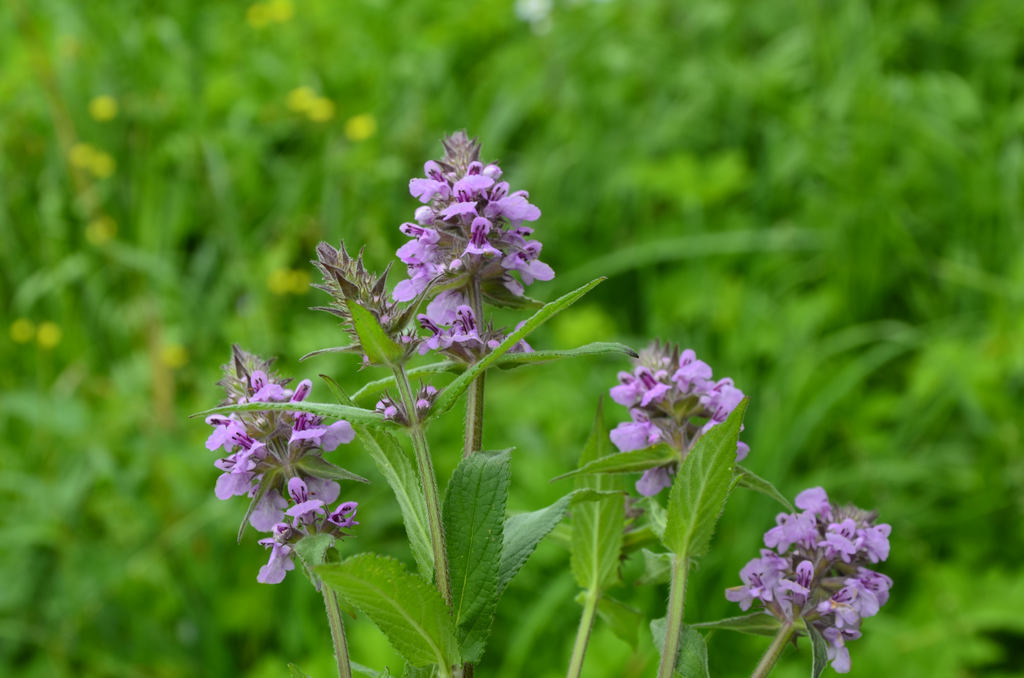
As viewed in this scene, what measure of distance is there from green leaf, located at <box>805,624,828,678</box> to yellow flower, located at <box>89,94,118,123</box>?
262cm

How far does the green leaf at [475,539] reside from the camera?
19.8 inches

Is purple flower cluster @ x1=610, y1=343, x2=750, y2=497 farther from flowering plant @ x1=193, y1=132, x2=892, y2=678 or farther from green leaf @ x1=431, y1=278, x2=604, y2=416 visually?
green leaf @ x1=431, y1=278, x2=604, y2=416

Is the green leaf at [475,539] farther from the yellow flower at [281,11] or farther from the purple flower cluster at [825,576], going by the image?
the yellow flower at [281,11]

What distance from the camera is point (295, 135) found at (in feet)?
10.1

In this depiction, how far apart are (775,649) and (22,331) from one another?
7.76ft

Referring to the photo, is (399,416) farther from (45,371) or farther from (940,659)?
(45,371)

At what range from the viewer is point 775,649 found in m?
0.54

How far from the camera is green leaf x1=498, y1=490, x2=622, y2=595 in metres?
0.52

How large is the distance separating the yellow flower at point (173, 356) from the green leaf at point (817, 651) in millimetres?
1928

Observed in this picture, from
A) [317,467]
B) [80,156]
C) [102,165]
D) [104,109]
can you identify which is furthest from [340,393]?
[104,109]

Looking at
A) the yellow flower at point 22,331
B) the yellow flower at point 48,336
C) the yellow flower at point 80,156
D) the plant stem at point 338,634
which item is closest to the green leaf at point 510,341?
the plant stem at point 338,634

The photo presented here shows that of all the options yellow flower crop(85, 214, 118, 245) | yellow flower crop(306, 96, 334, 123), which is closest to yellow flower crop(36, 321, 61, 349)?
yellow flower crop(85, 214, 118, 245)

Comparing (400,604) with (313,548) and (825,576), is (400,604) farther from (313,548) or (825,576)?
(825,576)

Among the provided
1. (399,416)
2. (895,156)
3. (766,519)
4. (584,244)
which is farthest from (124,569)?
(895,156)
